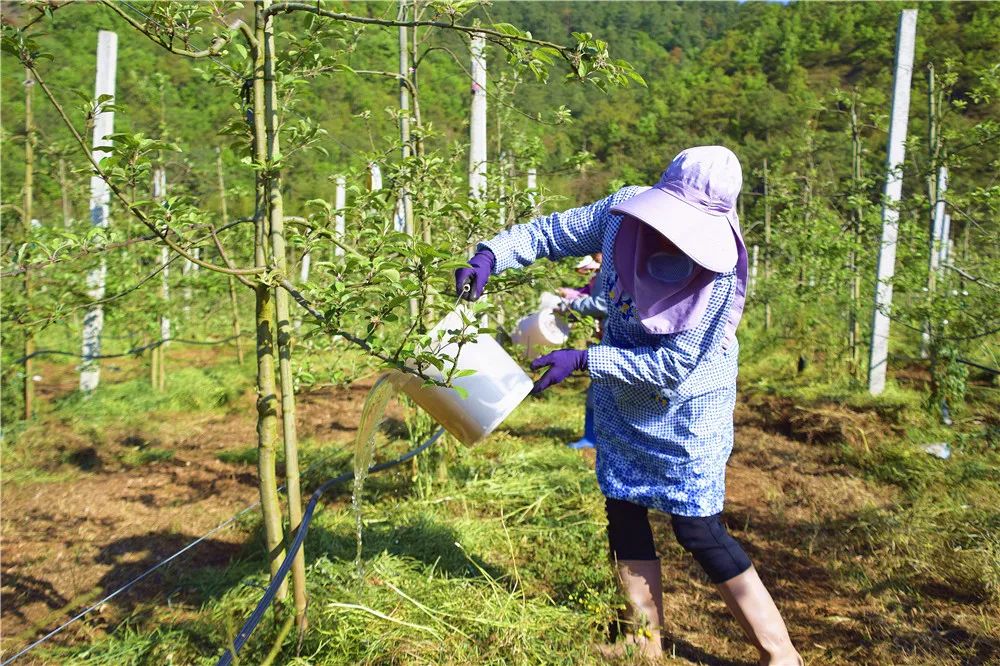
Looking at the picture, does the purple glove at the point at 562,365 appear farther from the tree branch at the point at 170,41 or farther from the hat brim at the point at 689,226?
the tree branch at the point at 170,41

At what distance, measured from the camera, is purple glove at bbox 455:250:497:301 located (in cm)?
192

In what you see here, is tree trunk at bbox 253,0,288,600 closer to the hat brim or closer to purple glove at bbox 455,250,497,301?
purple glove at bbox 455,250,497,301

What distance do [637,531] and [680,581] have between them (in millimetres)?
718

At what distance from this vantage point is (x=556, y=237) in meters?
2.19

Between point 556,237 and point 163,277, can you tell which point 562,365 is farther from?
point 163,277

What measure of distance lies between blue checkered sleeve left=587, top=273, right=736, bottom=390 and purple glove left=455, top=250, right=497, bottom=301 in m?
0.34

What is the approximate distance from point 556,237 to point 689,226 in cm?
52

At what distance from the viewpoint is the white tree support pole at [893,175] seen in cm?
527

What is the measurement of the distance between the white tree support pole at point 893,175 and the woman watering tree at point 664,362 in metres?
3.87

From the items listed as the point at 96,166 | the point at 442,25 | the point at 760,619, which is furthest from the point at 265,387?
the point at 760,619

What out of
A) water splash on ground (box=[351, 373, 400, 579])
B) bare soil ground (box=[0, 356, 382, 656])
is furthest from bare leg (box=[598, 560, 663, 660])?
bare soil ground (box=[0, 356, 382, 656])

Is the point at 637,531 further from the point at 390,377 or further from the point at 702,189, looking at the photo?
the point at 702,189

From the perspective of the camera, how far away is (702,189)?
182 centimetres

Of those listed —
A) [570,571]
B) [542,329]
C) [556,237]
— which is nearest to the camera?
[556,237]
